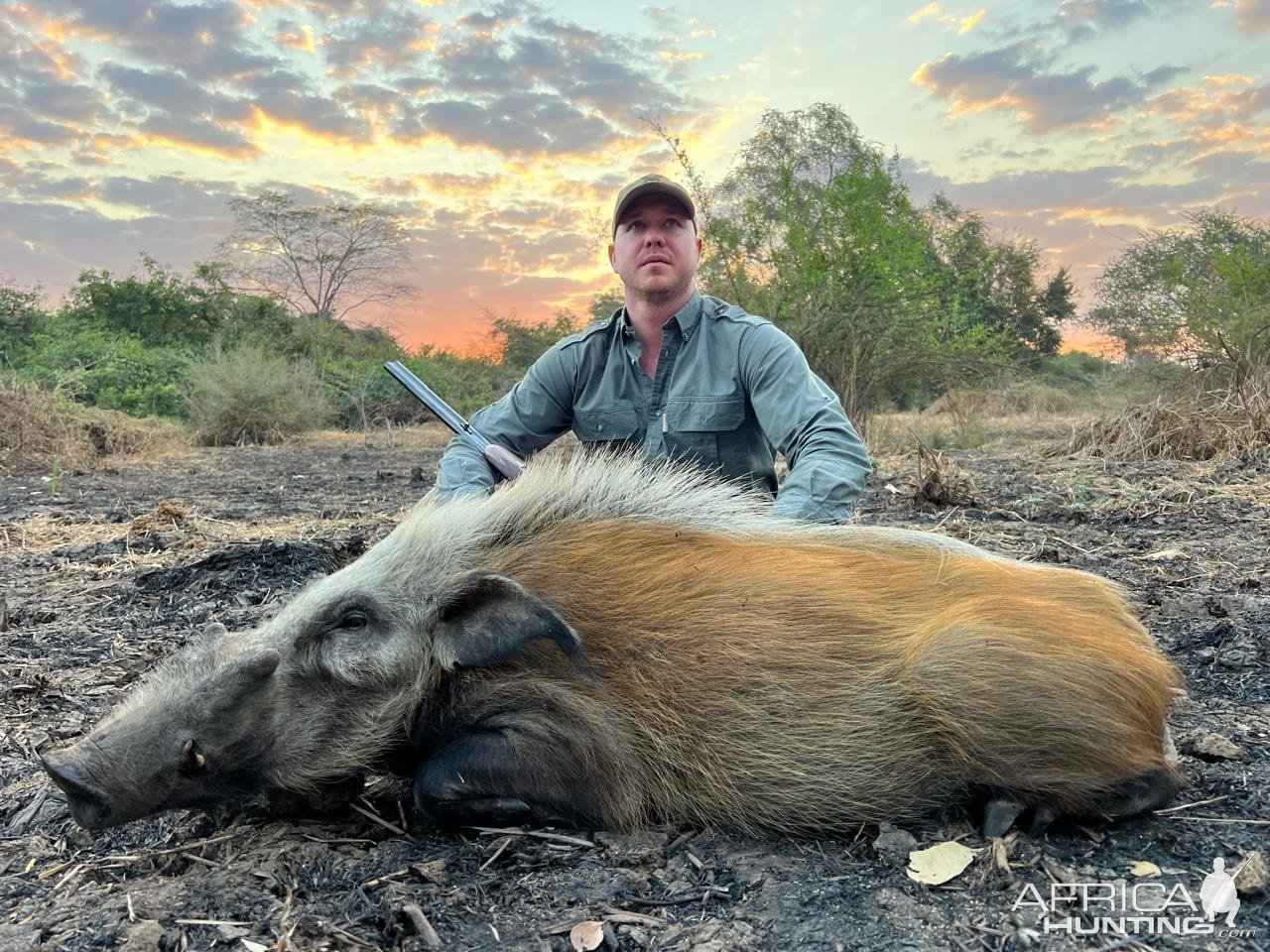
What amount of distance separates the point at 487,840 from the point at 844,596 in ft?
3.58

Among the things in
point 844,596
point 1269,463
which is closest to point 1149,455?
point 1269,463

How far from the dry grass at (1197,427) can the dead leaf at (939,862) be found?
24.8 feet

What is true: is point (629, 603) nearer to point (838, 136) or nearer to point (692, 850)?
point (692, 850)

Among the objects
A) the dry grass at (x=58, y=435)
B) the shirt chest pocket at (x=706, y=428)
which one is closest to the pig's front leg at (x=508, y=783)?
the shirt chest pocket at (x=706, y=428)

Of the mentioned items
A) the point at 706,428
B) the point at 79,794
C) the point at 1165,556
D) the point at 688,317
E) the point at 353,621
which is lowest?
the point at 1165,556

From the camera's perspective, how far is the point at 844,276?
1115 cm

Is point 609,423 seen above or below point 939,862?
above

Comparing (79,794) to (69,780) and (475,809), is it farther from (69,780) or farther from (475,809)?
(475,809)

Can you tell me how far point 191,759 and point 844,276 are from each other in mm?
10151

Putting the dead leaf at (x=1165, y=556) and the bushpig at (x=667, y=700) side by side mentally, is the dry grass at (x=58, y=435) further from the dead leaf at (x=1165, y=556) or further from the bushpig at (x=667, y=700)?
the dead leaf at (x=1165, y=556)

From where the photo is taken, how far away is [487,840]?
219cm

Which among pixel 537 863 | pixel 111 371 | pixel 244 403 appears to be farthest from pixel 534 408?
pixel 111 371
